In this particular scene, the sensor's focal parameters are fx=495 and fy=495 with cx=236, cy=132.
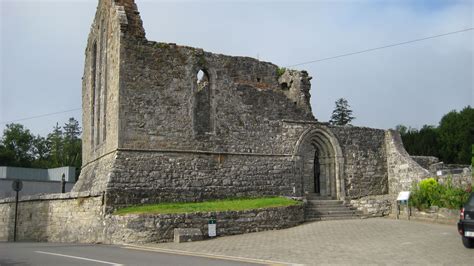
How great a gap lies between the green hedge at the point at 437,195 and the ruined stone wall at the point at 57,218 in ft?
41.6

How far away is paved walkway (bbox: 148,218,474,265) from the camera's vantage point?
12.0m

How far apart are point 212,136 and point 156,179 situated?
3326 millimetres

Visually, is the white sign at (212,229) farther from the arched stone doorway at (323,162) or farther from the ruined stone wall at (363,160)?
the ruined stone wall at (363,160)

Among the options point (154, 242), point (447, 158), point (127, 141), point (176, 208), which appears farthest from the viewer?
point (447, 158)

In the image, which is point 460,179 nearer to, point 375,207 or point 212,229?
point 375,207

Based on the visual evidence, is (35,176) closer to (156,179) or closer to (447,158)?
(156,179)

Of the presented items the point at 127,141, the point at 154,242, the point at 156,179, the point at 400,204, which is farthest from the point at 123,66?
the point at 400,204

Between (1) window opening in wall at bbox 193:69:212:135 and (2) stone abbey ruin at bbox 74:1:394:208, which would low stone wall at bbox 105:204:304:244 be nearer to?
(2) stone abbey ruin at bbox 74:1:394:208

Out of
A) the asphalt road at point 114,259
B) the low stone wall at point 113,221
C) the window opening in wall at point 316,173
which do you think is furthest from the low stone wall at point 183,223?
the window opening in wall at point 316,173

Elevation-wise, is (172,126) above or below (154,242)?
above

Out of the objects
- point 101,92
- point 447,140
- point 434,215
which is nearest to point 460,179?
point 434,215

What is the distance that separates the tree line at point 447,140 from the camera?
50469 millimetres

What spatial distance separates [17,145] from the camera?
6419cm

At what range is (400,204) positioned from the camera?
2136 centimetres
